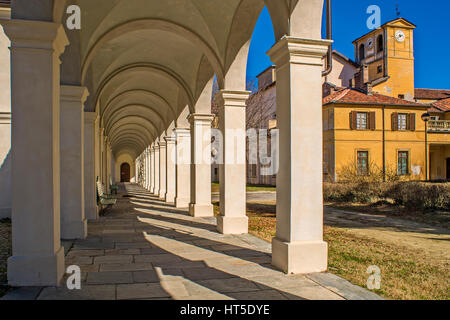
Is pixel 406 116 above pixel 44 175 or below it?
above

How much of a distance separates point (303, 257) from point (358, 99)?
1045 inches

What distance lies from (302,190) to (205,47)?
4990 mm

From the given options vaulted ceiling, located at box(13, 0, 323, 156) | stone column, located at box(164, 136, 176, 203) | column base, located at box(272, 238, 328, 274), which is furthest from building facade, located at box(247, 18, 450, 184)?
column base, located at box(272, 238, 328, 274)

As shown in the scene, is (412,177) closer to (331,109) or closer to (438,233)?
(331,109)

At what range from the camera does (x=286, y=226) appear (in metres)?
5.14

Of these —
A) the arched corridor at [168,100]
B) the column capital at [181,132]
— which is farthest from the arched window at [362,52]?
the column capital at [181,132]

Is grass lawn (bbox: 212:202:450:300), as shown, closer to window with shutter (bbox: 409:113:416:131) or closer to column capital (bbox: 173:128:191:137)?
column capital (bbox: 173:128:191:137)

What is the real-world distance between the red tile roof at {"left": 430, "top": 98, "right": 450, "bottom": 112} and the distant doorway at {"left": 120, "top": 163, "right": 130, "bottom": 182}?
137 ft

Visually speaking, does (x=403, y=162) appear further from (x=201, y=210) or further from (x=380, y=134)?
(x=201, y=210)

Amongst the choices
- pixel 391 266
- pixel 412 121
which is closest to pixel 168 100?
pixel 391 266

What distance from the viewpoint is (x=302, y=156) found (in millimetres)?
5090

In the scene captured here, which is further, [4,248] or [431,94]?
[431,94]
